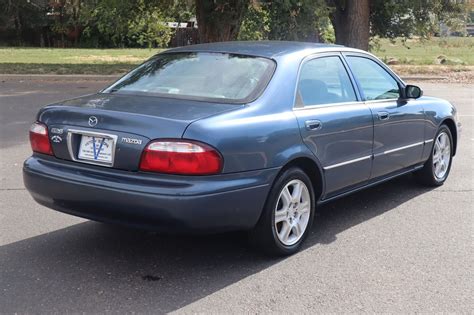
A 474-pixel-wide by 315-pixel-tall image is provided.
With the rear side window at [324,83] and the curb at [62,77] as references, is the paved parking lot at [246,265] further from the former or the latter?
the curb at [62,77]

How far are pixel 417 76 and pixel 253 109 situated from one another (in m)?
16.4

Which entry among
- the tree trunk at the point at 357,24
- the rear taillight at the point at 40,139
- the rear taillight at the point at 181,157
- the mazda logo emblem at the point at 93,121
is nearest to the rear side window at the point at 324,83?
the rear taillight at the point at 181,157

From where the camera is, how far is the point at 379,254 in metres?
4.52

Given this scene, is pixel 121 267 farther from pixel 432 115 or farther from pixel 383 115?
pixel 432 115

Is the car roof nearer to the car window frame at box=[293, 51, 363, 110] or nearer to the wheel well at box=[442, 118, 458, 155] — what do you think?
the car window frame at box=[293, 51, 363, 110]

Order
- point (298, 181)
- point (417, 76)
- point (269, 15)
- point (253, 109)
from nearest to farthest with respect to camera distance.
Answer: point (253, 109) → point (298, 181) → point (269, 15) → point (417, 76)

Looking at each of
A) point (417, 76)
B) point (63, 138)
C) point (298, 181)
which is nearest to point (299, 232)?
point (298, 181)

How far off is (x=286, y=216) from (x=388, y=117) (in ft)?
5.42

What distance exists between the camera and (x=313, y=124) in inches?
179

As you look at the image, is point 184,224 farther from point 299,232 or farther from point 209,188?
point 299,232

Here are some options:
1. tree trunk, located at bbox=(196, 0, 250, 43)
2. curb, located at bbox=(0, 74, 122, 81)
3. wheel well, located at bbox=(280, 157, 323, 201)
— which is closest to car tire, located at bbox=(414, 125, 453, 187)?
wheel well, located at bbox=(280, 157, 323, 201)

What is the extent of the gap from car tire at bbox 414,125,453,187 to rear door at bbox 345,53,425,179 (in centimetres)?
39

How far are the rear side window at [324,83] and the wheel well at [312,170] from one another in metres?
0.45

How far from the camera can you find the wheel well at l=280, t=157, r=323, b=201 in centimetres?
444
